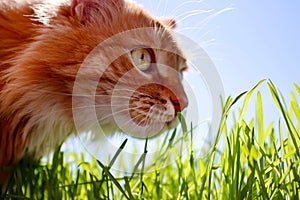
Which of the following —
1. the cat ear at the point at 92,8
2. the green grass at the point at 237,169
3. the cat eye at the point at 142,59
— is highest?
the cat ear at the point at 92,8

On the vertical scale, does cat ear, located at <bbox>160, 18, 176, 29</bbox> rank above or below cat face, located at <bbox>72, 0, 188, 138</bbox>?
above

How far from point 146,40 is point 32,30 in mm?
310

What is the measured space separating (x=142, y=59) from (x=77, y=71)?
17 centimetres

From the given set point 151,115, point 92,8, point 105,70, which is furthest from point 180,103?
point 92,8

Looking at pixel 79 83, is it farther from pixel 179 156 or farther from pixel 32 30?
pixel 179 156

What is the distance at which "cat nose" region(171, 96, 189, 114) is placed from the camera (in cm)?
128

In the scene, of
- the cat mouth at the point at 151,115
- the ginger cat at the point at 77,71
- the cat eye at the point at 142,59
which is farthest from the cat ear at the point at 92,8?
the cat mouth at the point at 151,115

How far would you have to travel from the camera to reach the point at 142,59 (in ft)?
4.23

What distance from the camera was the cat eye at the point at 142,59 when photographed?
128 cm

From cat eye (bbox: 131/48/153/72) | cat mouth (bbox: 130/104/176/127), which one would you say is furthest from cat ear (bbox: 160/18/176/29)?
cat mouth (bbox: 130/104/176/127)

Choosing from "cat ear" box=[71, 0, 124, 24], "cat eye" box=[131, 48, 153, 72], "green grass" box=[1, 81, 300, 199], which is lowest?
"green grass" box=[1, 81, 300, 199]

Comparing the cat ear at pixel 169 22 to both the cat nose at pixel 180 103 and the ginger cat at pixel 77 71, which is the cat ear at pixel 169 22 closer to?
the ginger cat at pixel 77 71

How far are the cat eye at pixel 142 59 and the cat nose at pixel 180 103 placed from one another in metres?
0.11

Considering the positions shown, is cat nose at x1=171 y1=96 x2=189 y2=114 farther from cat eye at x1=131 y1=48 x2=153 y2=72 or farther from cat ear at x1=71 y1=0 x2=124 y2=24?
cat ear at x1=71 y1=0 x2=124 y2=24
